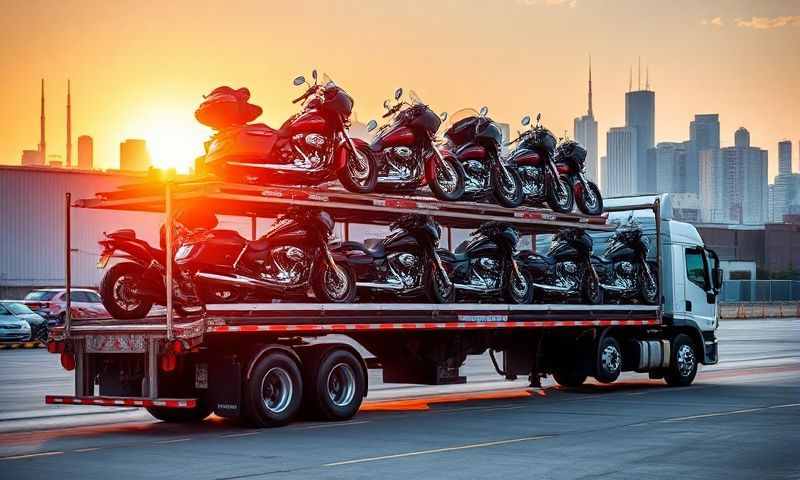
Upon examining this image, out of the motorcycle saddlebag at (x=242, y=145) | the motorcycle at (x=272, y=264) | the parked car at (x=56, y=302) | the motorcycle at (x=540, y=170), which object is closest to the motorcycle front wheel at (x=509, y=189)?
the motorcycle at (x=540, y=170)

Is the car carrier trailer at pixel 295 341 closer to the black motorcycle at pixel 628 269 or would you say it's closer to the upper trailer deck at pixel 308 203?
the upper trailer deck at pixel 308 203

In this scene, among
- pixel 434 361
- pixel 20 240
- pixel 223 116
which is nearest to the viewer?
pixel 223 116

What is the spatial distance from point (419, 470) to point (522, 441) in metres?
2.61

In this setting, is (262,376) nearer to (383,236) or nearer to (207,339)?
(207,339)

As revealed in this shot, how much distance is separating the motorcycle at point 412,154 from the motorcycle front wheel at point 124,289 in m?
3.98

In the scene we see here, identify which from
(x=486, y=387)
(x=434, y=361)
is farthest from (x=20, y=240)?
(x=434, y=361)

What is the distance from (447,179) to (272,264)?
4056 mm

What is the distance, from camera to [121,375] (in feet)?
51.8

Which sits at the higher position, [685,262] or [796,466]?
[685,262]

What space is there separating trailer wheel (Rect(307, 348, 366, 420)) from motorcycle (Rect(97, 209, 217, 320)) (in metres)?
1.77

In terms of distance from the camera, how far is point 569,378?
2208 cm

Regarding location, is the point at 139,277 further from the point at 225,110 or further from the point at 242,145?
the point at 225,110

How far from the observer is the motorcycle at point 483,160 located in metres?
20.4

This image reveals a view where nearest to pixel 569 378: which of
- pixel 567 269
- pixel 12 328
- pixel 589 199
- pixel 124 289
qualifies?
pixel 567 269
